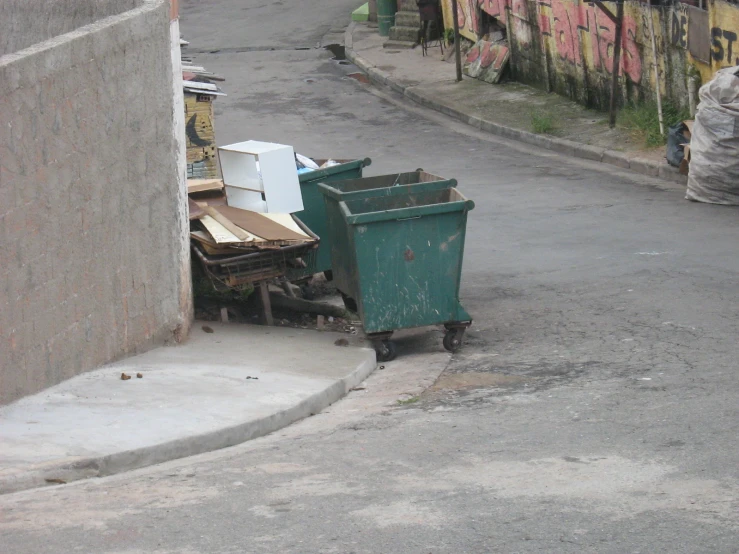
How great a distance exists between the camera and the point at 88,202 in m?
7.17

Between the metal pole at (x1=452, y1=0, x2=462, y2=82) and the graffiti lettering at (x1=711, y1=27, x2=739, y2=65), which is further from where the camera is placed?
the metal pole at (x1=452, y1=0, x2=462, y2=82)

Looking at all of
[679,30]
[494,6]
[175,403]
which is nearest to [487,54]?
[494,6]

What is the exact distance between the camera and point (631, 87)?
694 inches

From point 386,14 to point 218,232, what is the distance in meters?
19.3

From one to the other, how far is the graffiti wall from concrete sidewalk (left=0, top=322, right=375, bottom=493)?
28.7ft

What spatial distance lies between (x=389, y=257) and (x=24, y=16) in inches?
155

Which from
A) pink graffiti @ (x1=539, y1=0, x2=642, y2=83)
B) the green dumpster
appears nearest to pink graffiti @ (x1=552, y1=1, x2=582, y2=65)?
pink graffiti @ (x1=539, y1=0, x2=642, y2=83)

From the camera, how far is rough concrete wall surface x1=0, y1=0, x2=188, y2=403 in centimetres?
651

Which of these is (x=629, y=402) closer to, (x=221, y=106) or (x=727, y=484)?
(x=727, y=484)

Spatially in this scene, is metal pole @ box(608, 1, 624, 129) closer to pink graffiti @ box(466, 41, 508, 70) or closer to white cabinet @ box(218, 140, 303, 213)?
pink graffiti @ box(466, 41, 508, 70)

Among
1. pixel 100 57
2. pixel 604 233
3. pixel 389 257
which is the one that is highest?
pixel 100 57

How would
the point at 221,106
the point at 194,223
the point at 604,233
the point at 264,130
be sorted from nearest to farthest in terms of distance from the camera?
1. the point at 194,223
2. the point at 604,233
3. the point at 264,130
4. the point at 221,106

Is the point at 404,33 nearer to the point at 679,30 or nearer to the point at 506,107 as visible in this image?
the point at 506,107

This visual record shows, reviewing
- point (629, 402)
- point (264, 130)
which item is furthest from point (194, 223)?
point (264, 130)
